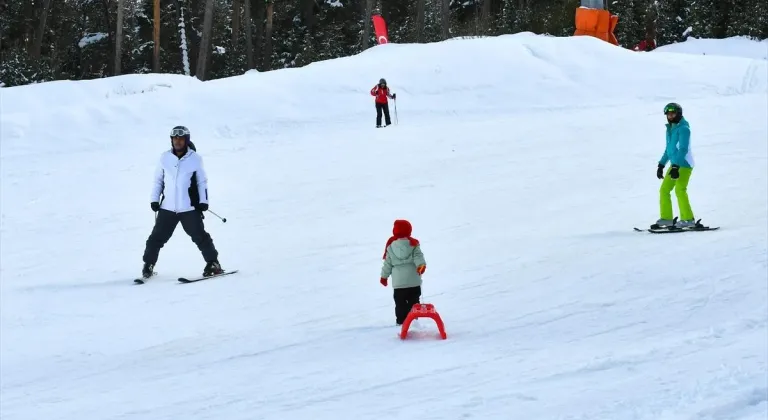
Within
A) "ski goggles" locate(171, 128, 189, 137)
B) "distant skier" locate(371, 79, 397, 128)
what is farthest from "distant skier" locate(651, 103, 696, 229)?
"distant skier" locate(371, 79, 397, 128)

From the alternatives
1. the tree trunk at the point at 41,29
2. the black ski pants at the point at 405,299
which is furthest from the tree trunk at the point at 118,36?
the black ski pants at the point at 405,299

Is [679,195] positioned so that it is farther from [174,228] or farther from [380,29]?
[380,29]

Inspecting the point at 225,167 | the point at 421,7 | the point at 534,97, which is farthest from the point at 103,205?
the point at 421,7

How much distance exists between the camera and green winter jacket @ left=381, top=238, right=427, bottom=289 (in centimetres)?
735

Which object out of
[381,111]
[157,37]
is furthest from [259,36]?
[381,111]

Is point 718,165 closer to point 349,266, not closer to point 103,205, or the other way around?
point 349,266

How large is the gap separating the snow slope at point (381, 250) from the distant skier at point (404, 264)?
0.31 m

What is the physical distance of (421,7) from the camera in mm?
39062

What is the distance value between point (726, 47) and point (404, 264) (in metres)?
29.0

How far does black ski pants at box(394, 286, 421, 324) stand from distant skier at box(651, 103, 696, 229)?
14.4 feet

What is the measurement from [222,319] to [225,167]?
31.5ft

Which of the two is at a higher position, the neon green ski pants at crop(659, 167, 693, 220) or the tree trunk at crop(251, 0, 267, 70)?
the tree trunk at crop(251, 0, 267, 70)

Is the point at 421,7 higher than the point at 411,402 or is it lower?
higher

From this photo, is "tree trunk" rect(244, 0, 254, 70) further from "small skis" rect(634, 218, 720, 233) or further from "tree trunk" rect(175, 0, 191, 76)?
"small skis" rect(634, 218, 720, 233)
